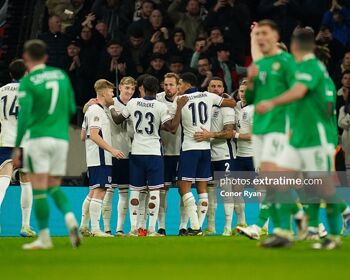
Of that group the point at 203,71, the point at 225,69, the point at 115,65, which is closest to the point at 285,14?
the point at 225,69

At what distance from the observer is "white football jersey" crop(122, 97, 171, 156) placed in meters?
16.7

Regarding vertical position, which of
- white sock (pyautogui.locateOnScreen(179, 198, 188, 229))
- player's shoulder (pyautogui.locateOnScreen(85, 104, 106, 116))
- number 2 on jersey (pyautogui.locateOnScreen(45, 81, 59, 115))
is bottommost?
white sock (pyautogui.locateOnScreen(179, 198, 188, 229))

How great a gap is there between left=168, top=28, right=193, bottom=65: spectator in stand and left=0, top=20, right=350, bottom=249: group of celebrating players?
152 inches

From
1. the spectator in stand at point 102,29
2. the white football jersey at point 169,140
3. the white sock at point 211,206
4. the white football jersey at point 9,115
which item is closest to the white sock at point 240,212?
the white sock at point 211,206

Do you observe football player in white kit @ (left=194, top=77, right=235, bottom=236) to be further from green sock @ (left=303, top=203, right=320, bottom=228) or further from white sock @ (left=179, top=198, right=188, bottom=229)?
green sock @ (left=303, top=203, right=320, bottom=228)

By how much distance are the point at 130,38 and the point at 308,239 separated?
992 centimetres

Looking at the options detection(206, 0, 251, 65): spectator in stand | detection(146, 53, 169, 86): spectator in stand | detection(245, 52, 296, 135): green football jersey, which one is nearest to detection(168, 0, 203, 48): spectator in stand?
detection(206, 0, 251, 65): spectator in stand

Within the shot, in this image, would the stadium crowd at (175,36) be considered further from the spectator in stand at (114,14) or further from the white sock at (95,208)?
the white sock at (95,208)

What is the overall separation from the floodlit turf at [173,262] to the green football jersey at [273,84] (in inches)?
51.4

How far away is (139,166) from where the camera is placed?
1684cm

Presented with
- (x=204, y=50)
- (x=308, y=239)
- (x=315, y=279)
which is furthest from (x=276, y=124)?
(x=204, y=50)

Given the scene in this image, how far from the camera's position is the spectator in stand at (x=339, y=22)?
21.2m

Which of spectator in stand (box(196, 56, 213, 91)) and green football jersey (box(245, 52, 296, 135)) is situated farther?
spectator in stand (box(196, 56, 213, 91))

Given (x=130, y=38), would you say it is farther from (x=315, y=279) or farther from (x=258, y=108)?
(x=315, y=279)
